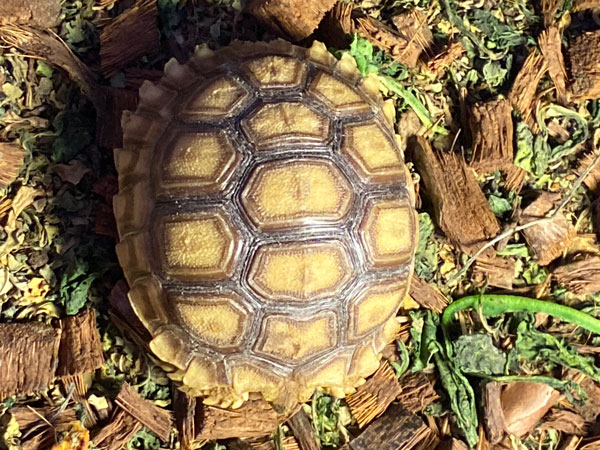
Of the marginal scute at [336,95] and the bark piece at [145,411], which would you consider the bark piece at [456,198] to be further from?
the bark piece at [145,411]

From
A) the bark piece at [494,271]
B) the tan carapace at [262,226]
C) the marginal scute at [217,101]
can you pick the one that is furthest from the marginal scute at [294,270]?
the bark piece at [494,271]

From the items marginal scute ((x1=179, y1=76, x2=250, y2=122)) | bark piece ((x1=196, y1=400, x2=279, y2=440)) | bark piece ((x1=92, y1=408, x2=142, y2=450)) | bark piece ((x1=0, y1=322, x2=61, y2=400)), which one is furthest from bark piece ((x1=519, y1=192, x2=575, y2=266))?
bark piece ((x1=0, y1=322, x2=61, y2=400))

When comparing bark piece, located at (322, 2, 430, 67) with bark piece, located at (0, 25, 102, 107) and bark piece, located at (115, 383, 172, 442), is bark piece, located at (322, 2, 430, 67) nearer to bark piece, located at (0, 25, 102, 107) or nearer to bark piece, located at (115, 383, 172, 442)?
bark piece, located at (0, 25, 102, 107)

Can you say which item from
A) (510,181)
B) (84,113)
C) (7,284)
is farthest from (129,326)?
(510,181)

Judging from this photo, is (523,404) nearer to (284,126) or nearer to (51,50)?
(284,126)

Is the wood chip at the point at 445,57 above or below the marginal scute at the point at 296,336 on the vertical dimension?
above

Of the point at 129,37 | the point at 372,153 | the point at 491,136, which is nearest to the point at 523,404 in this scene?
the point at 491,136

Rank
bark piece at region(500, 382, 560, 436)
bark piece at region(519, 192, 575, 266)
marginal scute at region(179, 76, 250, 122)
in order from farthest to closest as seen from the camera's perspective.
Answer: bark piece at region(519, 192, 575, 266) → bark piece at region(500, 382, 560, 436) → marginal scute at region(179, 76, 250, 122)
